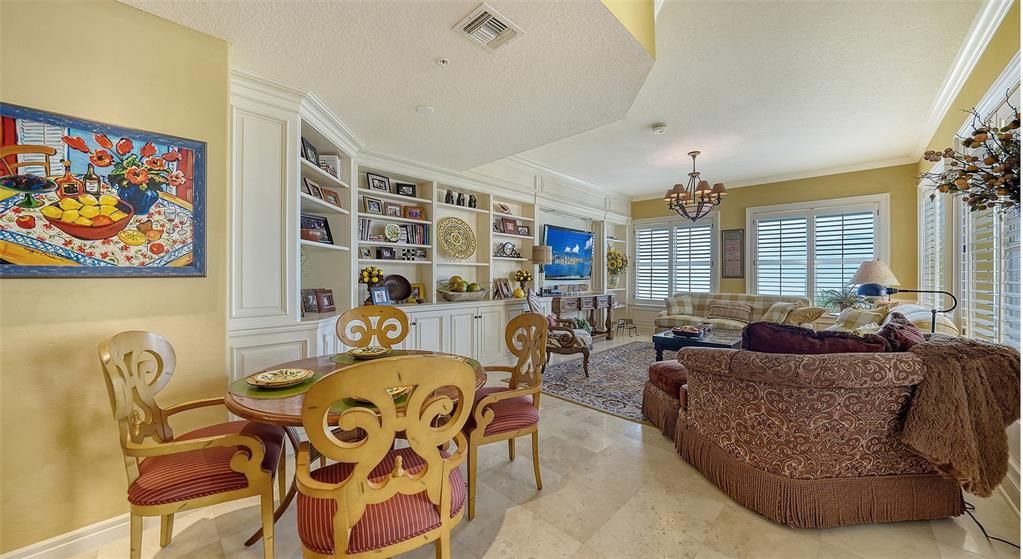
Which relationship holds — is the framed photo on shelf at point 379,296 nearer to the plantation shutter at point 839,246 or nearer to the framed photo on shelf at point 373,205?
the framed photo on shelf at point 373,205

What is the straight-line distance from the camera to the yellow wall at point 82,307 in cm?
152

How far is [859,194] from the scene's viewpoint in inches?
204

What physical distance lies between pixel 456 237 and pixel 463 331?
1.15 metres

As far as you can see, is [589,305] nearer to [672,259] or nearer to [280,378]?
[672,259]

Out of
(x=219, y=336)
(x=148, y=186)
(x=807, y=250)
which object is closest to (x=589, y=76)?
(x=148, y=186)

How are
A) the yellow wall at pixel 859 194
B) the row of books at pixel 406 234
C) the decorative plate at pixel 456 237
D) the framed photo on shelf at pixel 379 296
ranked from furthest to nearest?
the yellow wall at pixel 859 194 → the decorative plate at pixel 456 237 → the row of books at pixel 406 234 → the framed photo on shelf at pixel 379 296

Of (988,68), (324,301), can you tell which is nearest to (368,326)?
(324,301)

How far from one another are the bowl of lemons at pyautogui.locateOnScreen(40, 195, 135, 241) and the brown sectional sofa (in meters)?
2.95

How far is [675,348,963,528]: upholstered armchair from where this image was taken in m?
1.59

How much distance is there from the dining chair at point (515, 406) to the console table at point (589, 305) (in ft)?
10.3

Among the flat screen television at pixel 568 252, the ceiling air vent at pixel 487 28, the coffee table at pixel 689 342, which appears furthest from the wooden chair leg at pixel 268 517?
the flat screen television at pixel 568 252

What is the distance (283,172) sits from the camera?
2385 mm

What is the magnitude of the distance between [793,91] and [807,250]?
3.54 metres

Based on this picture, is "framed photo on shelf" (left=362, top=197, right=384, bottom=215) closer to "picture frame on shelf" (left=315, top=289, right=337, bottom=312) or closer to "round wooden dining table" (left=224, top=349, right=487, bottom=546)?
"picture frame on shelf" (left=315, top=289, right=337, bottom=312)
